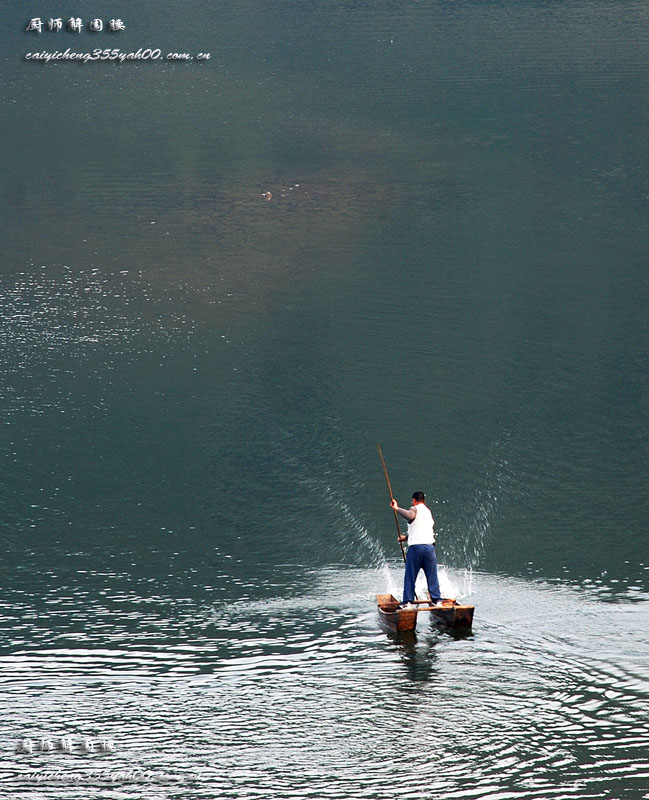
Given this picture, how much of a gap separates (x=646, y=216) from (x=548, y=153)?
7.16 meters

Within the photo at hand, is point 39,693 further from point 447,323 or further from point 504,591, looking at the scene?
point 447,323

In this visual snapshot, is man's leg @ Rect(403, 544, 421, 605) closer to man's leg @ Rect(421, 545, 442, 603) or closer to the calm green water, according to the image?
man's leg @ Rect(421, 545, 442, 603)

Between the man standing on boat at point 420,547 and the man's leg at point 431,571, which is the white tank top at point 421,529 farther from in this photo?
the man's leg at point 431,571

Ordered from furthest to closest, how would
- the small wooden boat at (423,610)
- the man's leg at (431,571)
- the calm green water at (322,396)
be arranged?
the man's leg at (431,571) < the small wooden boat at (423,610) < the calm green water at (322,396)

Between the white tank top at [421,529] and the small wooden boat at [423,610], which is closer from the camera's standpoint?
the small wooden boat at [423,610]

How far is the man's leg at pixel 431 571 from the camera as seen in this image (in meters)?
16.1

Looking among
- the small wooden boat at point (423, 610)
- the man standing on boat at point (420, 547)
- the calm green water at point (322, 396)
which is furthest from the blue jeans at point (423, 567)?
the calm green water at point (322, 396)

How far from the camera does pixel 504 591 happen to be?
58.5 feet

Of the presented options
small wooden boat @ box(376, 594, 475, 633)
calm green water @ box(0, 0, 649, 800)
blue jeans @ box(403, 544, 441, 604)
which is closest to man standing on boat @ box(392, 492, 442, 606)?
blue jeans @ box(403, 544, 441, 604)

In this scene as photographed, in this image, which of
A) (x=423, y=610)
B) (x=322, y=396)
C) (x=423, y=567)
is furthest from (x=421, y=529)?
(x=322, y=396)

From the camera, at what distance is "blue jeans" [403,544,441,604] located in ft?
52.8

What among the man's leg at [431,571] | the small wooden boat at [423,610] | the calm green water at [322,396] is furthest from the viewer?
the man's leg at [431,571]

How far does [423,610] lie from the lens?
16.5 metres

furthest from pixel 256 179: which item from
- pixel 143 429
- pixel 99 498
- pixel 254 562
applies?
pixel 254 562
